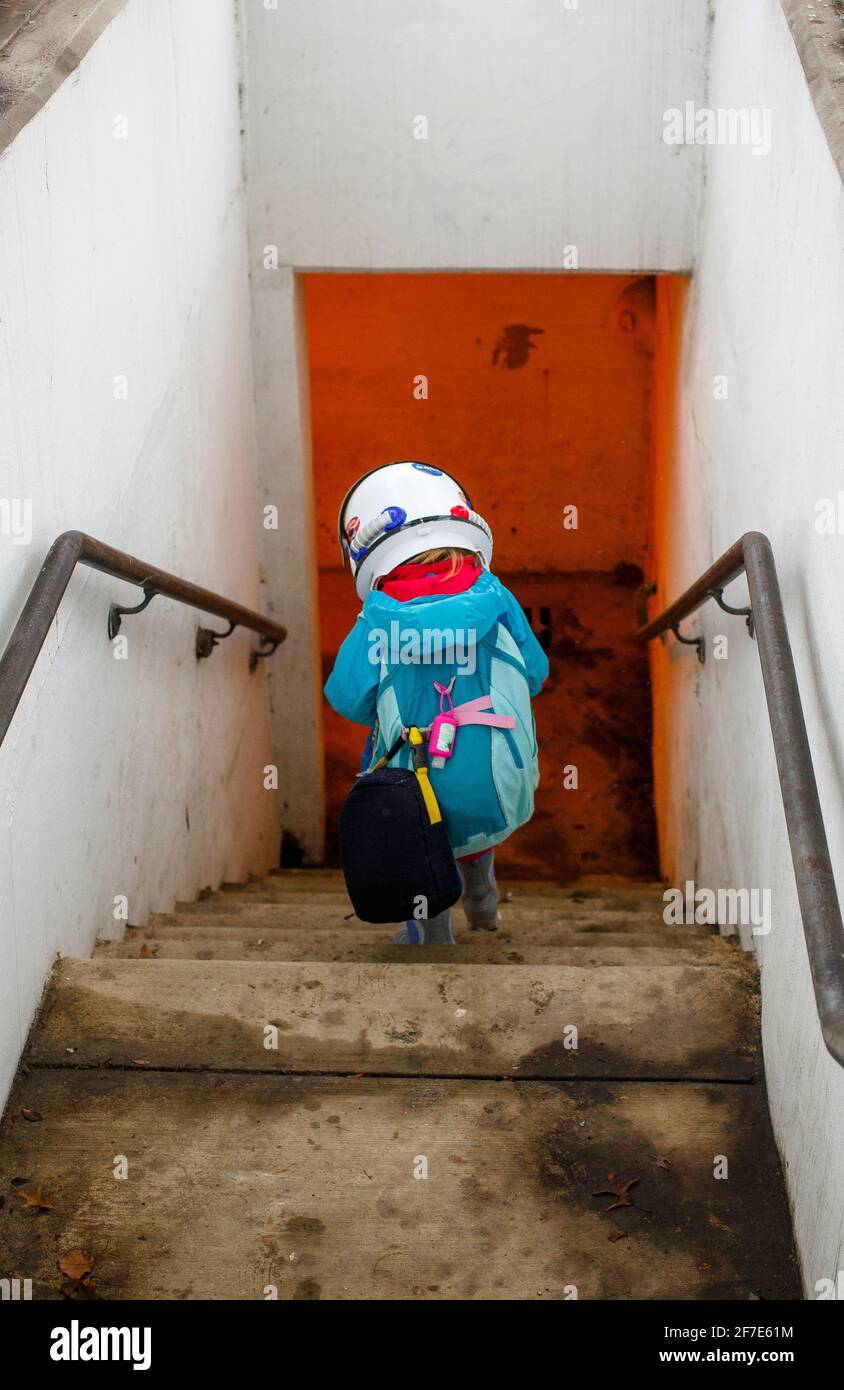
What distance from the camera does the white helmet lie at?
2.95 metres

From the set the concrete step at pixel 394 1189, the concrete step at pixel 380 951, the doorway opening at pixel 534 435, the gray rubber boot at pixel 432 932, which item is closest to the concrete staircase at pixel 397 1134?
the concrete step at pixel 394 1189

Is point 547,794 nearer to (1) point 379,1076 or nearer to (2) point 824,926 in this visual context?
(1) point 379,1076

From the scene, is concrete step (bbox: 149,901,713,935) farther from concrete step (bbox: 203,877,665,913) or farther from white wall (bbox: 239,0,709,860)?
white wall (bbox: 239,0,709,860)

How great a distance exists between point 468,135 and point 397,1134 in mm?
3743

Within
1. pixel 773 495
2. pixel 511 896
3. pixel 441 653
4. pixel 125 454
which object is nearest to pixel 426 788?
pixel 441 653

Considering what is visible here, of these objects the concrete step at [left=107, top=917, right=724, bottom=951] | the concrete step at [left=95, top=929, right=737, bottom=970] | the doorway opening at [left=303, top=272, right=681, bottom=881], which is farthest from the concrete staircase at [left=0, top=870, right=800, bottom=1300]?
the doorway opening at [left=303, top=272, right=681, bottom=881]

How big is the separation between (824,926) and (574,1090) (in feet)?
2.75

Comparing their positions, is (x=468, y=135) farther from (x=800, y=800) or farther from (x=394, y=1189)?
(x=394, y=1189)

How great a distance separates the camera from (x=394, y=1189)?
2.26 m

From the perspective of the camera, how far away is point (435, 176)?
15.6 feet

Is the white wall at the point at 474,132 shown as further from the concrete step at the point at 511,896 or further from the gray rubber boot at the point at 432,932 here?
the gray rubber boot at the point at 432,932

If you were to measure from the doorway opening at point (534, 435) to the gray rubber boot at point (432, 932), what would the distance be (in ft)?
12.8

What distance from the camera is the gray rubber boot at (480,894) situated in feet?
11.3

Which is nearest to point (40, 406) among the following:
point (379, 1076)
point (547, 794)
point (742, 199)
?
point (379, 1076)
